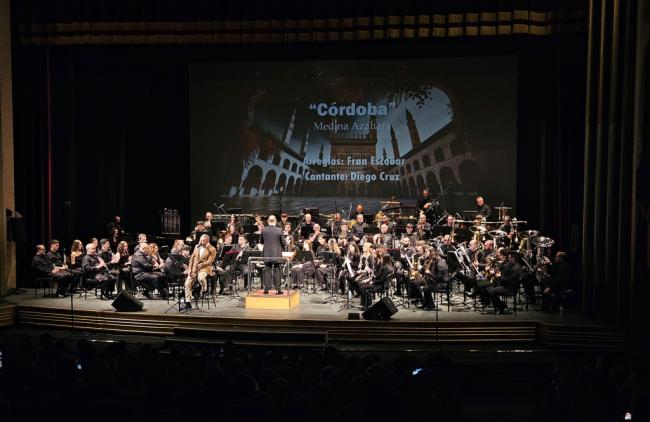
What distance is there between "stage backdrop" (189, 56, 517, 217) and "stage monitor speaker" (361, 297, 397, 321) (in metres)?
6.92

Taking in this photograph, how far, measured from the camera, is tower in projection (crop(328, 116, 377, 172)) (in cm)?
1972

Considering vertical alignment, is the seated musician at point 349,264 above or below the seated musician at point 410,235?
below

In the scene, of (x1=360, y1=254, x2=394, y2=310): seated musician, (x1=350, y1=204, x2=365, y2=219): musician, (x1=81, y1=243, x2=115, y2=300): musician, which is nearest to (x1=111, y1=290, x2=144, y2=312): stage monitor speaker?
(x1=81, y1=243, x2=115, y2=300): musician

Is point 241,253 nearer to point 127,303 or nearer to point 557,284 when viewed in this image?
point 127,303

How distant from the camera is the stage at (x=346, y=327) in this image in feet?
41.2

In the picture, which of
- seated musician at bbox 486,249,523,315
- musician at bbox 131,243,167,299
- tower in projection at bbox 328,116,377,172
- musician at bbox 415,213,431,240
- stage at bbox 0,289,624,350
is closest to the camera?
stage at bbox 0,289,624,350

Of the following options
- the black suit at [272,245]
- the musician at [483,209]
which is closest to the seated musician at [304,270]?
the black suit at [272,245]

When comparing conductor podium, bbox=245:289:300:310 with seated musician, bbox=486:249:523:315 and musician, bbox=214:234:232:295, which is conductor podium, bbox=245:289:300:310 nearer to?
musician, bbox=214:234:232:295

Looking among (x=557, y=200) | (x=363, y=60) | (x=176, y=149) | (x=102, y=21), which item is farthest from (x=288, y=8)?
(x=557, y=200)

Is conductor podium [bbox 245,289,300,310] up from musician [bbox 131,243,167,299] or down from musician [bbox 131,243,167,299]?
down

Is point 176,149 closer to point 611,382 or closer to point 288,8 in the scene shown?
point 288,8

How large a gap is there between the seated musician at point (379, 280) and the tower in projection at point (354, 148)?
6.45m

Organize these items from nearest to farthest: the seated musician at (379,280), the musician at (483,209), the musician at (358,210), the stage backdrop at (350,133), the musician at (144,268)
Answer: the seated musician at (379,280), the musician at (144,268), the musician at (483,209), the musician at (358,210), the stage backdrop at (350,133)

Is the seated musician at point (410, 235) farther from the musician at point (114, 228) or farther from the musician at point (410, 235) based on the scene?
the musician at point (114, 228)
